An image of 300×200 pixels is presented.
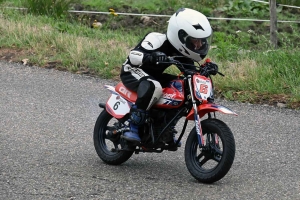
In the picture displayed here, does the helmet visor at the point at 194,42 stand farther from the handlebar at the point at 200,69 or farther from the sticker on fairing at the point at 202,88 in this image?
the sticker on fairing at the point at 202,88

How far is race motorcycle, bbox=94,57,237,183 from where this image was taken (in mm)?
6590

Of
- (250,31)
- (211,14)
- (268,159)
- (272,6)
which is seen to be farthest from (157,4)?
(268,159)

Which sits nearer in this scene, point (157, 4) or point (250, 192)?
point (250, 192)

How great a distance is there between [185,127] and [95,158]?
101 cm

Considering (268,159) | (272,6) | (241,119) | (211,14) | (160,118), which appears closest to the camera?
(160,118)

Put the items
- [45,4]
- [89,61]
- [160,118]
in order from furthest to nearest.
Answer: [45,4] < [89,61] < [160,118]

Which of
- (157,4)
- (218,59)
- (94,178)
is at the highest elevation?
(94,178)

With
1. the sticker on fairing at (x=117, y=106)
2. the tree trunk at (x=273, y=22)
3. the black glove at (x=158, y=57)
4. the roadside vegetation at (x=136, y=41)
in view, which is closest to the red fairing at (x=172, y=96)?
the black glove at (x=158, y=57)

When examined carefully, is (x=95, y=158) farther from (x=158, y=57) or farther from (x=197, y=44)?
(x=197, y=44)

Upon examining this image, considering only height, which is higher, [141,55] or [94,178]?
[141,55]

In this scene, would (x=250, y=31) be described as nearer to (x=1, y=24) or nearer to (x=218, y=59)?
(x=218, y=59)

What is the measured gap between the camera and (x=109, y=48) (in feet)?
38.9

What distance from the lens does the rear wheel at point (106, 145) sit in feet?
24.0

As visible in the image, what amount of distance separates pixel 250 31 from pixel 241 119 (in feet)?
17.6
